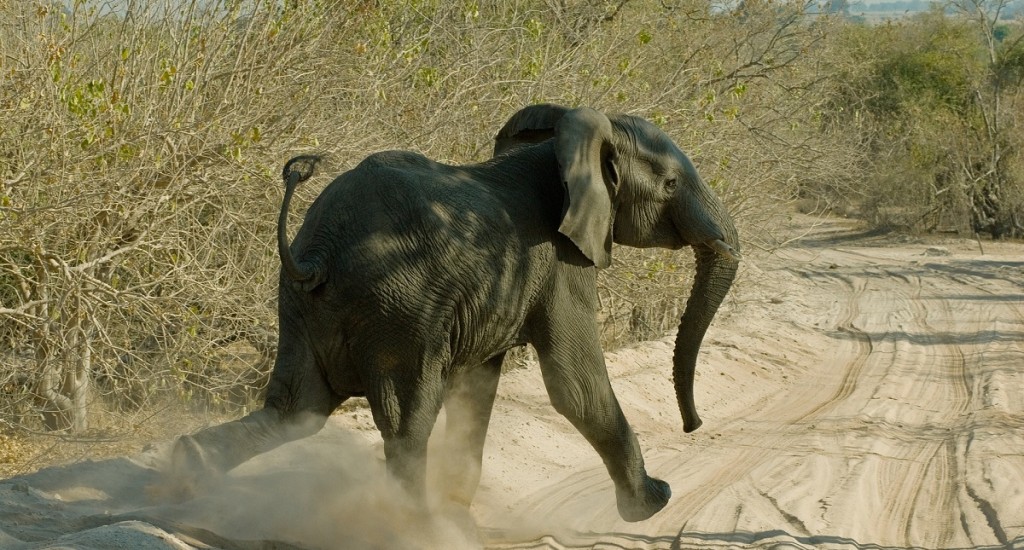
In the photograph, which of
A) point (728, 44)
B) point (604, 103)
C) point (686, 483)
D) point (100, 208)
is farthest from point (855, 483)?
point (728, 44)

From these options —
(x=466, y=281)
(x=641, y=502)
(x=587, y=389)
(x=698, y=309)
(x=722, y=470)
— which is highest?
(x=466, y=281)

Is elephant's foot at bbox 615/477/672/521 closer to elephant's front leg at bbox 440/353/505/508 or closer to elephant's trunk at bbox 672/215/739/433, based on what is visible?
elephant's trunk at bbox 672/215/739/433

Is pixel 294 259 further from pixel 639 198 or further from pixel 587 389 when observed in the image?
pixel 639 198

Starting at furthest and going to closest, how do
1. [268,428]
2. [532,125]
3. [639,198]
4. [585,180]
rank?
[532,125] < [639,198] < [585,180] < [268,428]

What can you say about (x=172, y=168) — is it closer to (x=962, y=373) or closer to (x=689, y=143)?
(x=689, y=143)

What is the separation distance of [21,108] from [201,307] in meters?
1.99

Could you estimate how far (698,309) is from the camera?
6930 mm

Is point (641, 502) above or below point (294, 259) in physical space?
below

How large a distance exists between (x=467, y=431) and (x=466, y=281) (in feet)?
4.03

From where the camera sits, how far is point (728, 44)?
15594mm

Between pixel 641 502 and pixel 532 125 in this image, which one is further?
pixel 532 125

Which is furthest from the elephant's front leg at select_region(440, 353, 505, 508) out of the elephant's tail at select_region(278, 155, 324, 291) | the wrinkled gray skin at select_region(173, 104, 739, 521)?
the elephant's tail at select_region(278, 155, 324, 291)

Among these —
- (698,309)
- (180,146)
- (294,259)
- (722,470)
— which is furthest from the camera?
(722,470)

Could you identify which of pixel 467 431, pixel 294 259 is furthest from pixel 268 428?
pixel 467 431
